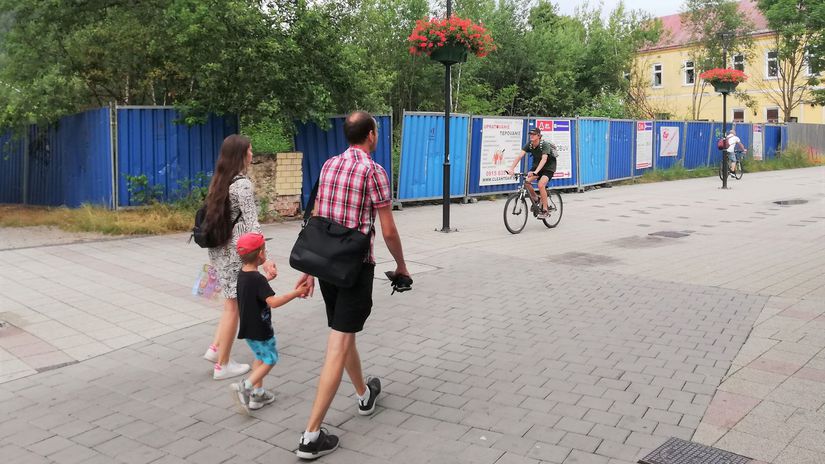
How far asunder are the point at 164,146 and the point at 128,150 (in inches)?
24.3

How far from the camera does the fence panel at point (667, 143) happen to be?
2525cm

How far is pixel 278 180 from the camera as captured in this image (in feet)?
42.9

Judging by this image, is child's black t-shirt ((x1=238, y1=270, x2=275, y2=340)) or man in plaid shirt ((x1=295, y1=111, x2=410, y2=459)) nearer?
man in plaid shirt ((x1=295, y1=111, x2=410, y2=459))

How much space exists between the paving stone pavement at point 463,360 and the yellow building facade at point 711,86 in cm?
3528

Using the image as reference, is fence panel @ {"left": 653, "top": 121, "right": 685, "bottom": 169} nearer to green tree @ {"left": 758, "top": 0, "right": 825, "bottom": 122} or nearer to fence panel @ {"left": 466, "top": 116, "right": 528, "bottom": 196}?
fence panel @ {"left": 466, "top": 116, "right": 528, "bottom": 196}

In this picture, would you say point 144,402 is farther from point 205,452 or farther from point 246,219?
point 246,219

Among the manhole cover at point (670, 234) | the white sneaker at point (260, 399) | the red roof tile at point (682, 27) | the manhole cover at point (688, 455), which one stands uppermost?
the red roof tile at point (682, 27)

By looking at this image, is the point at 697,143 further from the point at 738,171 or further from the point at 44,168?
the point at 44,168

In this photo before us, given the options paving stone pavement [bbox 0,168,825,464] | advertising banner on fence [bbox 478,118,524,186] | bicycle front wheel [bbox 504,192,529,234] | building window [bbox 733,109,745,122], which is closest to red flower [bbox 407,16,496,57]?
bicycle front wheel [bbox 504,192,529,234]

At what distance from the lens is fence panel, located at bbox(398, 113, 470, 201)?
15.1m

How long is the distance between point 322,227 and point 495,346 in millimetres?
2422

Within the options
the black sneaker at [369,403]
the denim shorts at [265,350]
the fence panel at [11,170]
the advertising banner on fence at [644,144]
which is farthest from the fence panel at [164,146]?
the advertising banner on fence at [644,144]

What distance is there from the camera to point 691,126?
1094 inches

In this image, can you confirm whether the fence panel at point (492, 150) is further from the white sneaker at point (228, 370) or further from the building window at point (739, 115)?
the building window at point (739, 115)
